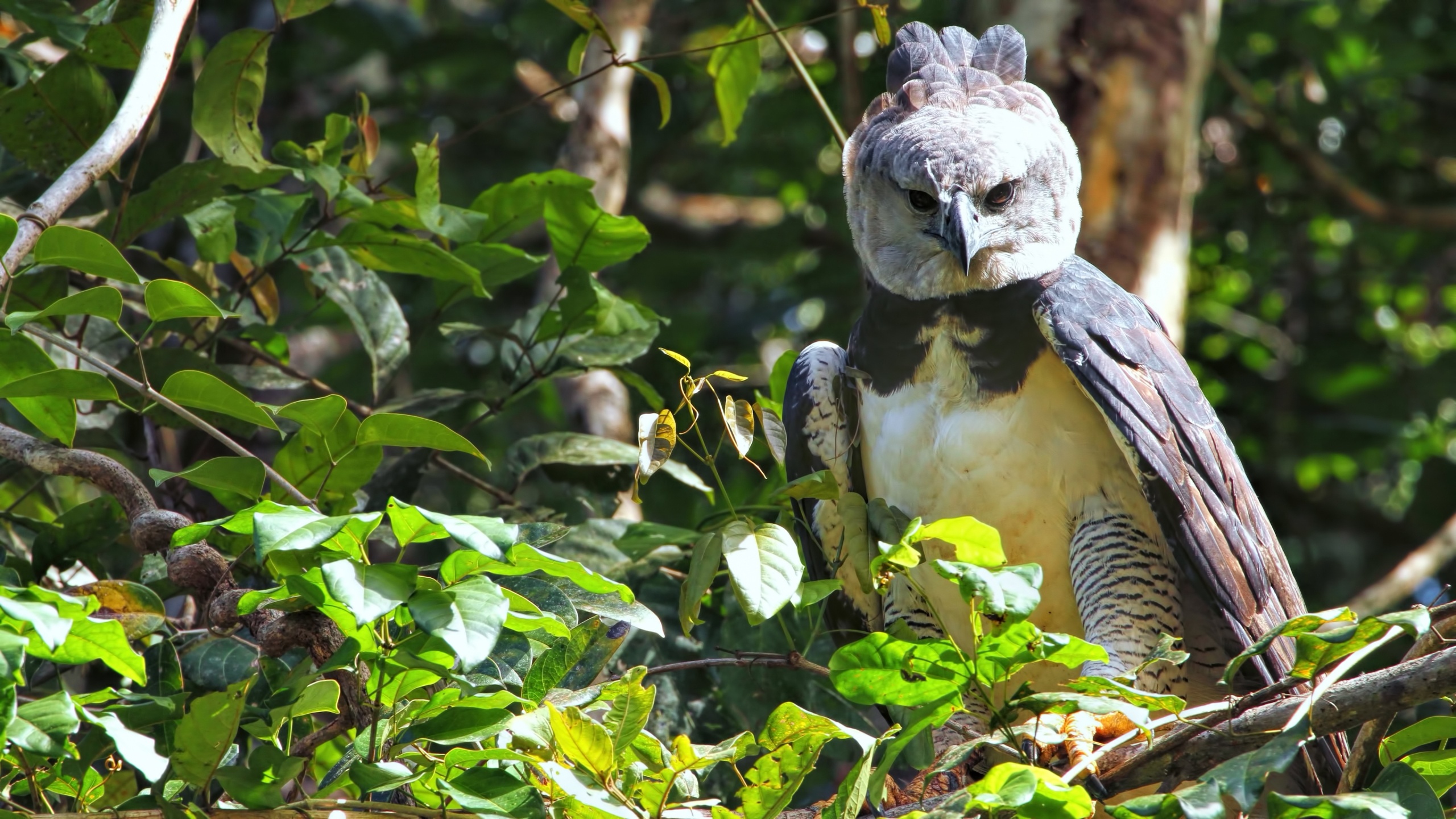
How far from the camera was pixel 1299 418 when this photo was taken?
20.3 ft

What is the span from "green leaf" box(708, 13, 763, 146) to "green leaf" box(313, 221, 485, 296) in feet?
3.29

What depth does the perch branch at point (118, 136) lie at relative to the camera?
226 centimetres

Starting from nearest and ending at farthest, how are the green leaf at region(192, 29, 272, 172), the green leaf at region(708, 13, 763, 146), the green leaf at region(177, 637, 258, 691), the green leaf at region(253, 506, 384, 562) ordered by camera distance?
the green leaf at region(253, 506, 384, 562)
the green leaf at region(177, 637, 258, 691)
the green leaf at region(192, 29, 272, 172)
the green leaf at region(708, 13, 763, 146)

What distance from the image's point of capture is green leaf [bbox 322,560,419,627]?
159 cm

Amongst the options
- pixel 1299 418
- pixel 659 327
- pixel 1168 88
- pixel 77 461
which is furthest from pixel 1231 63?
pixel 77 461

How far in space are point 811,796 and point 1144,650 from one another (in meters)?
2.57

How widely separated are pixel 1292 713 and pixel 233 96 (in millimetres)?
2479

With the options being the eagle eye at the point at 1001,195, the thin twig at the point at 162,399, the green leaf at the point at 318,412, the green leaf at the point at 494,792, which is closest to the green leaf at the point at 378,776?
the green leaf at the point at 494,792

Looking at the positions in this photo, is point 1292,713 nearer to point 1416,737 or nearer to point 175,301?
point 1416,737

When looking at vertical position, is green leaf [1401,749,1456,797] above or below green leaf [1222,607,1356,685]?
below

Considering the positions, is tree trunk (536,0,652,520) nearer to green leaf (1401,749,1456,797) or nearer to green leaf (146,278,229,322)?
green leaf (146,278,229,322)

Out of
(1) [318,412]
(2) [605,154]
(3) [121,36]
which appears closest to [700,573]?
(1) [318,412]

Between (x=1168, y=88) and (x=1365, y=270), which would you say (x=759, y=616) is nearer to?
(x=1168, y=88)

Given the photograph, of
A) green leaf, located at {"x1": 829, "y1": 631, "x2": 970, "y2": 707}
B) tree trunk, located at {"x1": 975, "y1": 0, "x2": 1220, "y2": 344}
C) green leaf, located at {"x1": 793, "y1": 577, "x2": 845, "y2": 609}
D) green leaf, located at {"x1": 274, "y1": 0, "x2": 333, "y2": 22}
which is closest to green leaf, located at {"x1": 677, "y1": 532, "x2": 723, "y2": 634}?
green leaf, located at {"x1": 793, "y1": 577, "x2": 845, "y2": 609}
